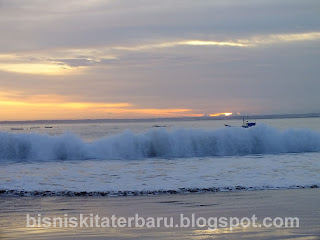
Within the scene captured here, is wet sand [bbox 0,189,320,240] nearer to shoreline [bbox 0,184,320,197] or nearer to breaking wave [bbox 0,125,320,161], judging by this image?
shoreline [bbox 0,184,320,197]

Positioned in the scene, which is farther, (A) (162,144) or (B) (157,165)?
(A) (162,144)

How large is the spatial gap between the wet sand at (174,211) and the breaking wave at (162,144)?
14278 mm

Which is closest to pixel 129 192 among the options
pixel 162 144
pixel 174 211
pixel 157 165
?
pixel 174 211

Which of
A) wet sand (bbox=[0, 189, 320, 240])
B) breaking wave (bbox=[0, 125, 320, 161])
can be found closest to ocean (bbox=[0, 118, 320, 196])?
breaking wave (bbox=[0, 125, 320, 161])

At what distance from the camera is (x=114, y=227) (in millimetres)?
7617

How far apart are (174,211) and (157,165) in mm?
10393

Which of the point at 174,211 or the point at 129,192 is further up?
the point at 129,192

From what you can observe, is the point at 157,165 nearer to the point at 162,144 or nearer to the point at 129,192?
the point at 129,192

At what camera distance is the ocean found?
1255 centimetres

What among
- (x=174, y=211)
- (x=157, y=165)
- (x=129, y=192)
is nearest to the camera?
(x=174, y=211)

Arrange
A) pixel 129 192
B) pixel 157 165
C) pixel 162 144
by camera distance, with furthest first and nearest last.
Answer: pixel 162 144
pixel 157 165
pixel 129 192

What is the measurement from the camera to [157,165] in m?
19.4

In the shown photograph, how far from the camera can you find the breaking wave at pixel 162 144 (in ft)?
83.5

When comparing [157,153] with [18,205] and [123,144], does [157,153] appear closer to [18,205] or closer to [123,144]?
[123,144]
